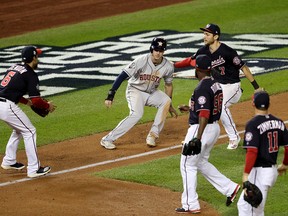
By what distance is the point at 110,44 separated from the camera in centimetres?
2423

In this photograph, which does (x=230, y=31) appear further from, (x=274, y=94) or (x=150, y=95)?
(x=150, y=95)

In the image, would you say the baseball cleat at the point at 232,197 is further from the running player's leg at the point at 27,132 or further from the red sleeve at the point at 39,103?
the red sleeve at the point at 39,103

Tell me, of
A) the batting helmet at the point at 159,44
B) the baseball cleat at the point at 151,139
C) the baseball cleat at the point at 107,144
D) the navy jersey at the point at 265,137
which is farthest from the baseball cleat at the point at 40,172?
the navy jersey at the point at 265,137

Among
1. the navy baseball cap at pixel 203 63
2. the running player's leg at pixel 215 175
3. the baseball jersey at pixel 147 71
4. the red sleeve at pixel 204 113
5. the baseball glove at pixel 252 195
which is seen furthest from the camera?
the baseball jersey at pixel 147 71

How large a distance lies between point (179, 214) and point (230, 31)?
14152mm

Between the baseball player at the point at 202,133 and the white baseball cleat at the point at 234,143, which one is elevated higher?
the baseball player at the point at 202,133

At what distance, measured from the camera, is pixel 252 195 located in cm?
973

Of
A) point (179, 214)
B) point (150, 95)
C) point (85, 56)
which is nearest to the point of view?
point (179, 214)

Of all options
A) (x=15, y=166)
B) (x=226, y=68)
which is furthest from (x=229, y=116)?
(x=15, y=166)

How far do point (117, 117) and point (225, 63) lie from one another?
3.26m

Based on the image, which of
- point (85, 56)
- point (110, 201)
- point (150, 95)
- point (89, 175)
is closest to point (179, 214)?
point (110, 201)

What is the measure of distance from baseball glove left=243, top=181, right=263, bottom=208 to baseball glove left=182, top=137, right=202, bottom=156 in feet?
4.45

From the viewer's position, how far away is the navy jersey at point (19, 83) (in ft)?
43.1

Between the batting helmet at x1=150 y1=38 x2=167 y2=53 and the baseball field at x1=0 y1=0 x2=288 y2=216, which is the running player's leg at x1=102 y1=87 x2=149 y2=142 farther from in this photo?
the batting helmet at x1=150 y1=38 x2=167 y2=53
